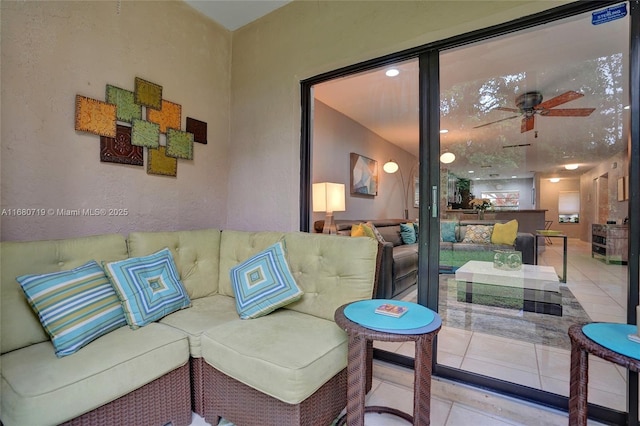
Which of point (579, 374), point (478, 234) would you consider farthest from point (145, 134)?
point (579, 374)

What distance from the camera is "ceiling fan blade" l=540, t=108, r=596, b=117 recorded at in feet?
6.54

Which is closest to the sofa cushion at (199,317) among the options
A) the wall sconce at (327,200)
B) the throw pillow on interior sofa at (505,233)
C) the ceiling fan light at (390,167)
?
the wall sconce at (327,200)

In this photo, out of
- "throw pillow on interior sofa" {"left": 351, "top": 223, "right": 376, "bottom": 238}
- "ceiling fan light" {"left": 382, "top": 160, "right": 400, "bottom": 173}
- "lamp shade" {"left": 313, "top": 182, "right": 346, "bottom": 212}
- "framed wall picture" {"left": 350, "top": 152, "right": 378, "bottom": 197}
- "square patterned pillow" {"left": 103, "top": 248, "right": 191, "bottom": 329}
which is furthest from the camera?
"framed wall picture" {"left": 350, "top": 152, "right": 378, "bottom": 197}

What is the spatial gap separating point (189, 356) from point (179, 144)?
172cm

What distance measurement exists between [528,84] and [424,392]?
263cm

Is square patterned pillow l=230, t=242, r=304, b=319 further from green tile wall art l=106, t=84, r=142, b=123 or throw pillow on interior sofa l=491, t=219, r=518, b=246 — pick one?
throw pillow on interior sofa l=491, t=219, r=518, b=246

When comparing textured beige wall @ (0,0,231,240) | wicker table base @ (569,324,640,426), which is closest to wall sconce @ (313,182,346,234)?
textured beige wall @ (0,0,231,240)

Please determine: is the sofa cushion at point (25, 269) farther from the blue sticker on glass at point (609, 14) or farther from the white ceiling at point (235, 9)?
the blue sticker on glass at point (609, 14)

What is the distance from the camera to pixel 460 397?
5.67ft

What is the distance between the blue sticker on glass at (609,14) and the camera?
4.93 ft

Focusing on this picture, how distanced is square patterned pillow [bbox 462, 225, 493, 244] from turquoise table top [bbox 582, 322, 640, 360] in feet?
3.23

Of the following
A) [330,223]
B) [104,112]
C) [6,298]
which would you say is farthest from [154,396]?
[330,223]

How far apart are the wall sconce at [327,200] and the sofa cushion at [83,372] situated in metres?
1.88

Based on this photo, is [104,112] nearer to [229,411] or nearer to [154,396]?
[154,396]
